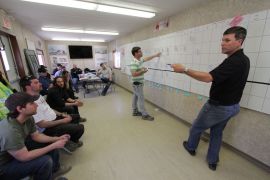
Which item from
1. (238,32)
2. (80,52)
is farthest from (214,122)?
(80,52)

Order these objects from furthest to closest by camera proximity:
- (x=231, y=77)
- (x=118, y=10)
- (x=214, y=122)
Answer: (x=118, y=10) → (x=214, y=122) → (x=231, y=77)

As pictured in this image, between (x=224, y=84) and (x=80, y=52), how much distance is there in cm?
794

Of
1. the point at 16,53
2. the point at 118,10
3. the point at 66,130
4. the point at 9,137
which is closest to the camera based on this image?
the point at 9,137

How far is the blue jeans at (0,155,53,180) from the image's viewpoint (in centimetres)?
114

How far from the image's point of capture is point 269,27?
1512 millimetres

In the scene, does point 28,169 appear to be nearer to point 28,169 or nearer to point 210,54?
point 28,169

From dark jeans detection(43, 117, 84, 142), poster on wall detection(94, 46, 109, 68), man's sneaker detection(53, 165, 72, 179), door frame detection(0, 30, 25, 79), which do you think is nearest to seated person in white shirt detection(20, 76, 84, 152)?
dark jeans detection(43, 117, 84, 142)

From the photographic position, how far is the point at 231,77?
1319 mm

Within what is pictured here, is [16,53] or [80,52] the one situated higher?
[80,52]

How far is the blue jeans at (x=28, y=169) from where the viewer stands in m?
1.14

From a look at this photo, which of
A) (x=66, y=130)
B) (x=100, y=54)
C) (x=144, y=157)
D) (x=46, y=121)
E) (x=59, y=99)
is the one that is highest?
(x=100, y=54)

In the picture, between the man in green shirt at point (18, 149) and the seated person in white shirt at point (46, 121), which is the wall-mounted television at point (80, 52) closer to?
the seated person in white shirt at point (46, 121)

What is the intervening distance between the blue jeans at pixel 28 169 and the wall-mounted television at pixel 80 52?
24.5 ft

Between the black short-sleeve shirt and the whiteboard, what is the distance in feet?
1.44
